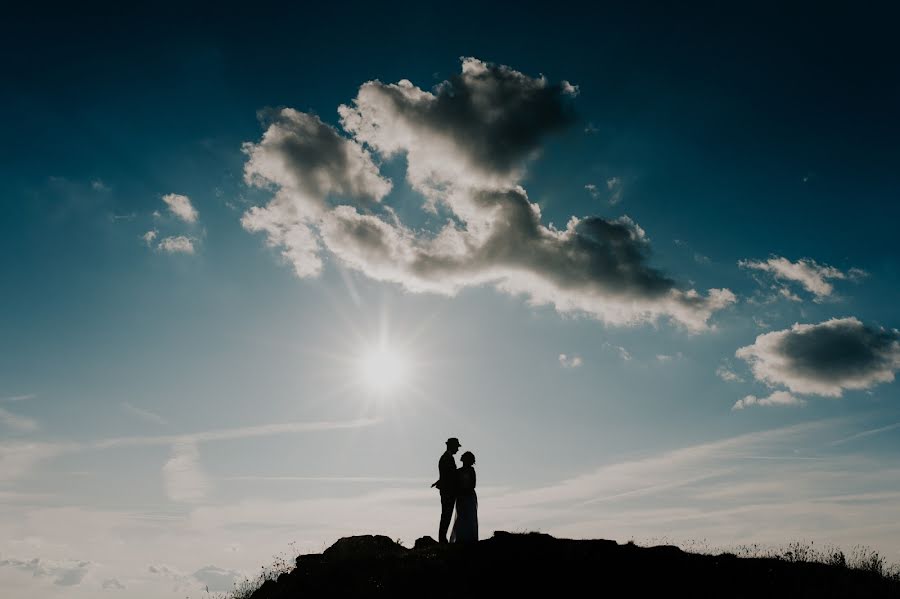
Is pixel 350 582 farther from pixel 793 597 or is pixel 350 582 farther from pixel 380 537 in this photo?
pixel 793 597

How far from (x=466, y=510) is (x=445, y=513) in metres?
0.88

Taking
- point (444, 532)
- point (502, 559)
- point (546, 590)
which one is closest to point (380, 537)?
point (444, 532)

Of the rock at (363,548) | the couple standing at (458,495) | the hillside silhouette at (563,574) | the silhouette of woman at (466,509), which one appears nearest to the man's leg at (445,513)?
the couple standing at (458,495)

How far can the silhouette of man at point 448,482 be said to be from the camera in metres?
A: 19.2

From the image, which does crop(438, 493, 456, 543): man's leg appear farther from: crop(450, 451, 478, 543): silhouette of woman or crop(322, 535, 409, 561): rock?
crop(322, 535, 409, 561): rock

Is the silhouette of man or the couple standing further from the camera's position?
the silhouette of man

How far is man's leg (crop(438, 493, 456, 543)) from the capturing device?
19266 mm

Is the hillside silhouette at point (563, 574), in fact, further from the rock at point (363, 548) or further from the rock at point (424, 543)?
the rock at point (424, 543)

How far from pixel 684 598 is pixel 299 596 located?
9725 millimetres

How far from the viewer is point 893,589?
14508 millimetres

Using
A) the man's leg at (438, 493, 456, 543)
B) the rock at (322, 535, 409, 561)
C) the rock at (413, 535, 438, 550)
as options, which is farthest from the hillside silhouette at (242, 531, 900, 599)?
the man's leg at (438, 493, 456, 543)

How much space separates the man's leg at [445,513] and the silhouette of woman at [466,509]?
318 millimetres

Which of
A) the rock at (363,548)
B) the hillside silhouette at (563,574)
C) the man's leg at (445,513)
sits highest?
the man's leg at (445,513)

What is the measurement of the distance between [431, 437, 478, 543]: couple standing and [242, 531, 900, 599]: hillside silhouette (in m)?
1.28
